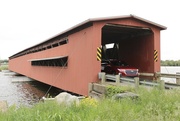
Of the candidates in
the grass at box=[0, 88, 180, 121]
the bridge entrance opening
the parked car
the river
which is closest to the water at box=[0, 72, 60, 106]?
the river

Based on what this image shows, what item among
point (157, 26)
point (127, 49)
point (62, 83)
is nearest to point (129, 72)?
point (157, 26)

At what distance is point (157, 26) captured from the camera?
13391 mm

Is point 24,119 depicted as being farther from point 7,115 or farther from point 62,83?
point 62,83

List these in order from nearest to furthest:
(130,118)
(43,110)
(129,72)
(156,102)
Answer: (130,118)
(43,110)
(156,102)
(129,72)

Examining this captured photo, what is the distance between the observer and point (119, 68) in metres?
13.5

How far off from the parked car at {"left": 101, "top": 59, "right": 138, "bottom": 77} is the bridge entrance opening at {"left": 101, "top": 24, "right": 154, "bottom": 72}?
1263mm

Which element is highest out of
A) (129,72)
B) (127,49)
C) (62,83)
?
(127,49)

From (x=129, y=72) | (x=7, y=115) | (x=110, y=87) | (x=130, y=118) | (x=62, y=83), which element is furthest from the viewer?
(x=62, y=83)

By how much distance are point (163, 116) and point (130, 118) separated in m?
0.92

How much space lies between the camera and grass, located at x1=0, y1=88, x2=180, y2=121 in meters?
5.18

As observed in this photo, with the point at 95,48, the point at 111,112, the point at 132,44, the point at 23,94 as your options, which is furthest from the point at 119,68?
the point at 23,94

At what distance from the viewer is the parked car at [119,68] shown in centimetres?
1306

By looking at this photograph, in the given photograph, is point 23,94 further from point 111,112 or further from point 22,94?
point 111,112

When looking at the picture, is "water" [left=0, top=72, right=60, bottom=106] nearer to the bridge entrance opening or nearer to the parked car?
the parked car
